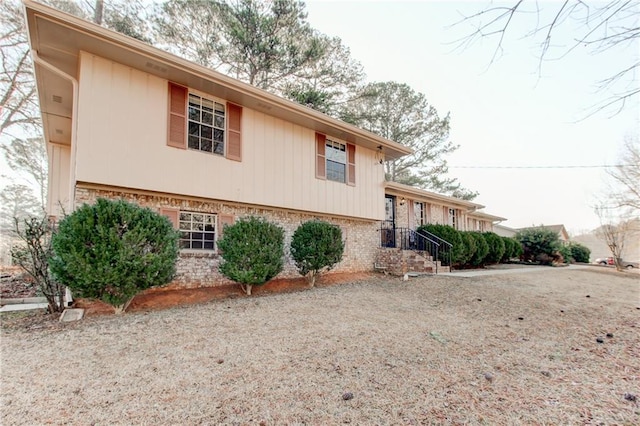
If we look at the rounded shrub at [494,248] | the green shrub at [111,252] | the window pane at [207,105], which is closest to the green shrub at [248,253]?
the green shrub at [111,252]

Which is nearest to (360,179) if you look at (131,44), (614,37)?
(131,44)

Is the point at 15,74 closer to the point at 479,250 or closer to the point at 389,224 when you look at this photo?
the point at 389,224

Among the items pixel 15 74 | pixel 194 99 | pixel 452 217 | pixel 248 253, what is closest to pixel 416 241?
pixel 452 217

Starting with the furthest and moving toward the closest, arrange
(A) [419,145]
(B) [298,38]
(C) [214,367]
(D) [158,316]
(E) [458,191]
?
(E) [458,191]
(A) [419,145]
(B) [298,38]
(D) [158,316]
(C) [214,367]

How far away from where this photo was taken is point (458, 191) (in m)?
22.1

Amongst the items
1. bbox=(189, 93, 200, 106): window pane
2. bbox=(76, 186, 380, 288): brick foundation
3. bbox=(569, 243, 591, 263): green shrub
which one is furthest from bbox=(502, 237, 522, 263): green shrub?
bbox=(189, 93, 200, 106): window pane

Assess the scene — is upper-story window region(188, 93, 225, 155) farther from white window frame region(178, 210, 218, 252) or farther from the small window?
the small window

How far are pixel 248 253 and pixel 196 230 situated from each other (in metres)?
1.72

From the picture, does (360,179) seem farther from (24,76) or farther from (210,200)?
(24,76)

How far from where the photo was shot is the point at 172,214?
6926 mm

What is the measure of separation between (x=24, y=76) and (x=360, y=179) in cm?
1423

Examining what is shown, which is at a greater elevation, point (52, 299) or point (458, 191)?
point (458, 191)

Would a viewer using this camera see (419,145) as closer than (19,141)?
No

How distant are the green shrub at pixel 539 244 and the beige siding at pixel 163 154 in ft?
47.5
